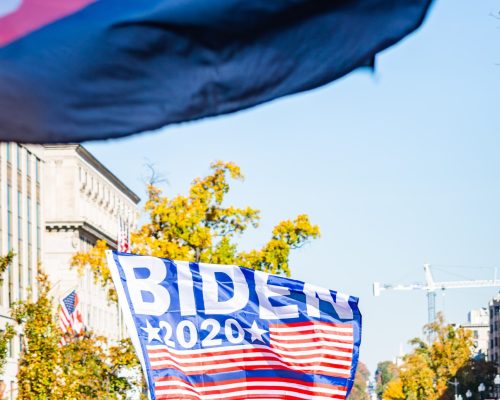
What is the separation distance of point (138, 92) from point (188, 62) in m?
0.18

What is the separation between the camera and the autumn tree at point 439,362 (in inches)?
4601

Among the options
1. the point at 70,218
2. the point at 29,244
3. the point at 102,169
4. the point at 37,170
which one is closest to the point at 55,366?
the point at 29,244

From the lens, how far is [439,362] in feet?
395

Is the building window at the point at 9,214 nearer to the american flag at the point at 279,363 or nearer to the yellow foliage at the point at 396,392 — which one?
the american flag at the point at 279,363

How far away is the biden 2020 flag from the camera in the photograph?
13898 millimetres

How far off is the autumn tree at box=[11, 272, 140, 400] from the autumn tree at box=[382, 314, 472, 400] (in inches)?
2812

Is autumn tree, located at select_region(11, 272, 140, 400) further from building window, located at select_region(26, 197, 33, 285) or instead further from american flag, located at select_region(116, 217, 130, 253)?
building window, located at select_region(26, 197, 33, 285)

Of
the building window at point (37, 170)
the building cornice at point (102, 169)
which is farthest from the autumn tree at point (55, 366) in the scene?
the building cornice at point (102, 169)

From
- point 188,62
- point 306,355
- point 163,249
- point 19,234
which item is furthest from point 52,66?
point 19,234

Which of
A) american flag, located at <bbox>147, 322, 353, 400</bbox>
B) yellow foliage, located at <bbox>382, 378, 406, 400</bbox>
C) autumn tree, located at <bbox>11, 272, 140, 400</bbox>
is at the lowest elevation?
american flag, located at <bbox>147, 322, 353, 400</bbox>

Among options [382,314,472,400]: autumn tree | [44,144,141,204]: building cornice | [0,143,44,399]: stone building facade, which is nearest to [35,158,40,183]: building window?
[0,143,44,399]: stone building facade

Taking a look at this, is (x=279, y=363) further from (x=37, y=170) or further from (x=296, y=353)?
(x=37, y=170)

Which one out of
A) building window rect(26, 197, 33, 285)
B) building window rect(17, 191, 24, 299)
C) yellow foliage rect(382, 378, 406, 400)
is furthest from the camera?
yellow foliage rect(382, 378, 406, 400)

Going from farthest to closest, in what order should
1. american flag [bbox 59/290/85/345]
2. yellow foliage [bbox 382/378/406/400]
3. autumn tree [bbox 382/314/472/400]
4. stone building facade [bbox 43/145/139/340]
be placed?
yellow foliage [bbox 382/378/406/400]
autumn tree [bbox 382/314/472/400]
stone building facade [bbox 43/145/139/340]
american flag [bbox 59/290/85/345]
